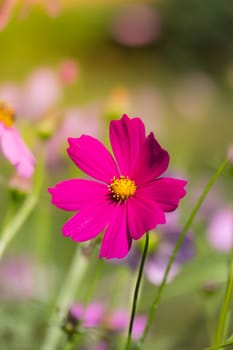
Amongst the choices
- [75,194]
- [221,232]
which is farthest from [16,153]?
[221,232]

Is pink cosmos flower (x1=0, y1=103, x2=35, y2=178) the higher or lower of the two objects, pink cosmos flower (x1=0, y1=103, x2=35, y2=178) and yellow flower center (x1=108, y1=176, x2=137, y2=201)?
the higher

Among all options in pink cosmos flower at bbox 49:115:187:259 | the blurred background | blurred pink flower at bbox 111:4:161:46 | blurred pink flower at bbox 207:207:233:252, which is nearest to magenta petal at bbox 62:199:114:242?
pink cosmos flower at bbox 49:115:187:259

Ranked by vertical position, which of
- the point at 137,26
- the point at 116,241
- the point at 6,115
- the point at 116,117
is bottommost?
the point at 116,241

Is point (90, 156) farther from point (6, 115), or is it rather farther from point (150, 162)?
point (6, 115)

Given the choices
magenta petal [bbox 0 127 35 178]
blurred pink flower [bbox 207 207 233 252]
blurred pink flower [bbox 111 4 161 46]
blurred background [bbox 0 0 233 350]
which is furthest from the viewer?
blurred pink flower [bbox 111 4 161 46]

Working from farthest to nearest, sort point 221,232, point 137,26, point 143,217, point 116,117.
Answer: point 137,26 → point 221,232 → point 116,117 → point 143,217

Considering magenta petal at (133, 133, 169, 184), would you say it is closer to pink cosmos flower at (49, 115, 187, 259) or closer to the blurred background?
pink cosmos flower at (49, 115, 187, 259)

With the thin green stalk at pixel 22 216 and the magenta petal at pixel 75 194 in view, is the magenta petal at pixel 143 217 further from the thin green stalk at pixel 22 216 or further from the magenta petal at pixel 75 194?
the thin green stalk at pixel 22 216
